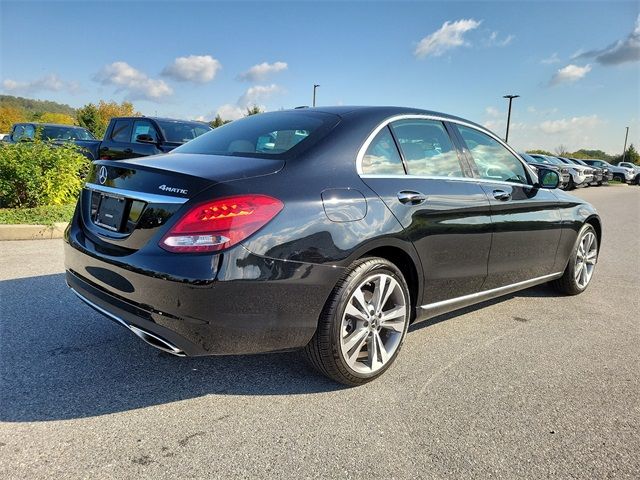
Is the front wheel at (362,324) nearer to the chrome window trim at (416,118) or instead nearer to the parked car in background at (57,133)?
the chrome window trim at (416,118)

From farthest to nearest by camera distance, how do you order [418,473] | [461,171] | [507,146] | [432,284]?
1. [507,146]
2. [461,171]
3. [432,284]
4. [418,473]

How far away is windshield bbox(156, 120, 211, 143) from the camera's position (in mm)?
9511

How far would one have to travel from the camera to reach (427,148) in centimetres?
343

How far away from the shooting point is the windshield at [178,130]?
9511 millimetres

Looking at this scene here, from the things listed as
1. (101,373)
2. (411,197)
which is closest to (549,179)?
(411,197)

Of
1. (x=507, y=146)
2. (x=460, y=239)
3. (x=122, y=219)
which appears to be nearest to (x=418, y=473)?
(x=460, y=239)

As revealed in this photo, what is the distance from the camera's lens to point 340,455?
2.24m

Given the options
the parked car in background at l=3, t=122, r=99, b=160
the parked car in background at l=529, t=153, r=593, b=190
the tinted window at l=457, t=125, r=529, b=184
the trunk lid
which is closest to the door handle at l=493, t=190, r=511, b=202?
the tinted window at l=457, t=125, r=529, b=184

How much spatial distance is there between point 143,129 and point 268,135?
754 cm

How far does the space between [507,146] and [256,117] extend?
214cm

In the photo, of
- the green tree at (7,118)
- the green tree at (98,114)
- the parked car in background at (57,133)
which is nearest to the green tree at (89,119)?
the green tree at (98,114)

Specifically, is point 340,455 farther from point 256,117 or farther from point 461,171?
point 256,117

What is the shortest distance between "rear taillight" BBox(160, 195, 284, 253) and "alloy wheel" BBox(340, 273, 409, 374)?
751mm

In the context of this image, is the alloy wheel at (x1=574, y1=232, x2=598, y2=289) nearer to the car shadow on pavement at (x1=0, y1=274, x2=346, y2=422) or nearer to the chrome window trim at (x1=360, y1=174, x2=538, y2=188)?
the chrome window trim at (x1=360, y1=174, x2=538, y2=188)
